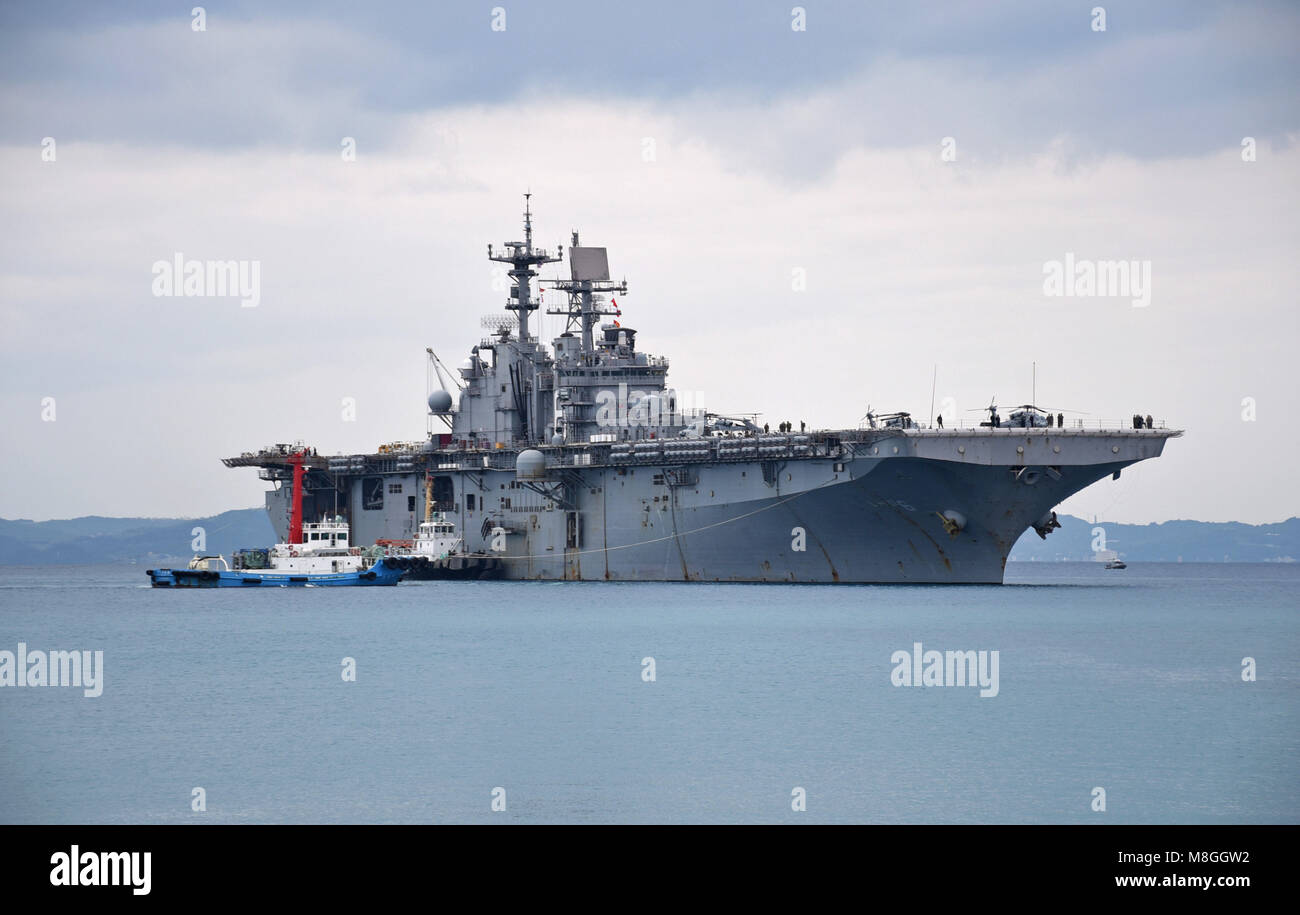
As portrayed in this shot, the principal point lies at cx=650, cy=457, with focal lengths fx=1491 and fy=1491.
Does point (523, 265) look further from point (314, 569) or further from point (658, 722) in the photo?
point (658, 722)

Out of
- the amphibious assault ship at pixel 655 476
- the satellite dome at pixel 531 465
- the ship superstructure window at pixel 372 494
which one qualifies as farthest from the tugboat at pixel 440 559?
the satellite dome at pixel 531 465

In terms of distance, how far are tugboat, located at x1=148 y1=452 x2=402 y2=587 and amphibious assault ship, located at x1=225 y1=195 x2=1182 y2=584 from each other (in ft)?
9.55

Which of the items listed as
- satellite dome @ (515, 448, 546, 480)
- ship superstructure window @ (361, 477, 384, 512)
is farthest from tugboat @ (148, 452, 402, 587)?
satellite dome @ (515, 448, 546, 480)

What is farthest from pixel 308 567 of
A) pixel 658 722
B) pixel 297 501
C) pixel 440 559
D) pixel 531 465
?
pixel 658 722

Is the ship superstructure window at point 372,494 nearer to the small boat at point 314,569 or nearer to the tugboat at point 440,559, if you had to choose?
the small boat at point 314,569

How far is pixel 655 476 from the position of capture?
48.2m

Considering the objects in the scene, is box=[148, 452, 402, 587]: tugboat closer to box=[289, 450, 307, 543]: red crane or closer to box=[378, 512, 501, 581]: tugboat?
box=[289, 450, 307, 543]: red crane

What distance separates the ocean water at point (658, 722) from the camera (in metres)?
17.9

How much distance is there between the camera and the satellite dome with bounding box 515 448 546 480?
50.5 meters
